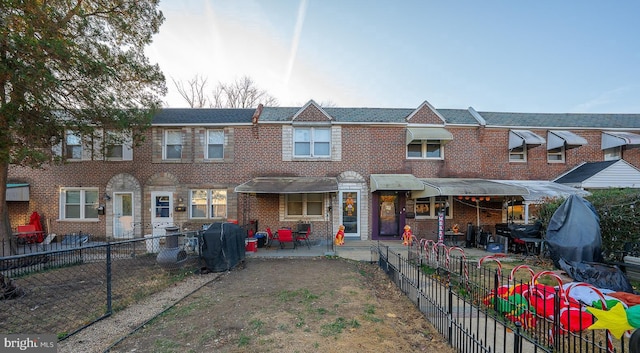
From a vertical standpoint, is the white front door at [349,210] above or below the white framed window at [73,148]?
below

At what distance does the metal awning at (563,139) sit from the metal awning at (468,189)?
459 cm

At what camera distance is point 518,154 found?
14.7 metres

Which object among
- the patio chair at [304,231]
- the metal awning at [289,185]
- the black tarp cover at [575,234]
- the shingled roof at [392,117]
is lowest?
the patio chair at [304,231]

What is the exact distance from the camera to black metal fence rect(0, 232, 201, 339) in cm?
535

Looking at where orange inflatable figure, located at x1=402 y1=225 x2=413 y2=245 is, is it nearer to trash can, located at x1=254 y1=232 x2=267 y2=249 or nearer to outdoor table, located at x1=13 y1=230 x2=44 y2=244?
trash can, located at x1=254 y1=232 x2=267 y2=249

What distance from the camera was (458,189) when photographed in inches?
469

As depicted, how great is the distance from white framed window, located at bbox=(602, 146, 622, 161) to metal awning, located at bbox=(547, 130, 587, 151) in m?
1.76

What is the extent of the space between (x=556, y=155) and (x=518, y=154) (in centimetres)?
220

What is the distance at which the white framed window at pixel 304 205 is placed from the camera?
13906 millimetres

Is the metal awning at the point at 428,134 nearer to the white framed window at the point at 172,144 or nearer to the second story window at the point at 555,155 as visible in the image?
the second story window at the point at 555,155

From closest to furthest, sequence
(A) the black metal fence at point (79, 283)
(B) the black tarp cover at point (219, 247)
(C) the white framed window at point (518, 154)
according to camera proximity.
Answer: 1. (A) the black metal fence at point (79, 283)
2. (B) the black tarp cover at point (219, 247)
3. (C) the white framed window at point (518, 154)

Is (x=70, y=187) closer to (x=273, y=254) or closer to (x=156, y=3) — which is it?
(x=156, y=3)

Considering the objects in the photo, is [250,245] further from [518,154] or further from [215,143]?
[518,154]
